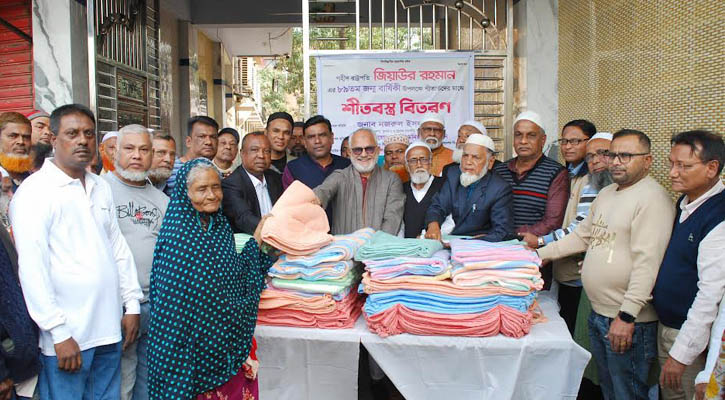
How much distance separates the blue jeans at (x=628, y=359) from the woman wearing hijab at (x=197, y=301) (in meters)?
1.63

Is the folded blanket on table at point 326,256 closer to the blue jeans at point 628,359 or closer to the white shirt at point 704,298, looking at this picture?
the blue jeans at point 628,359

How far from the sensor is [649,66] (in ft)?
10.8

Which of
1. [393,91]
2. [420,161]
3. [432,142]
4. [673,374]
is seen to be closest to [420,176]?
[420,161]

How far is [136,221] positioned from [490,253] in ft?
5.30

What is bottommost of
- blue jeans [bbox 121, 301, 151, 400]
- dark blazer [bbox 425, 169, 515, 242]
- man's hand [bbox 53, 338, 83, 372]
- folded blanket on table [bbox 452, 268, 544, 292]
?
blue jeans [bbox 121, 301, 151, 400]

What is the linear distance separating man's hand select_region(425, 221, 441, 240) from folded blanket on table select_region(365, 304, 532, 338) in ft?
1.91

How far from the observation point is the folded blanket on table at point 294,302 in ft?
7.88

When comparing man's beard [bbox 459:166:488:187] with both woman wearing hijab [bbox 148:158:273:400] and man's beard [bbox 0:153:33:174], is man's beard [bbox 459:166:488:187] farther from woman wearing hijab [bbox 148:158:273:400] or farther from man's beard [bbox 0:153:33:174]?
man's beard [bbox 0:153:33:174]

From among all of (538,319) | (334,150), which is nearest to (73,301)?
(538,319)

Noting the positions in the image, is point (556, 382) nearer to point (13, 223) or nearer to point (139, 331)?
point (139, 331)

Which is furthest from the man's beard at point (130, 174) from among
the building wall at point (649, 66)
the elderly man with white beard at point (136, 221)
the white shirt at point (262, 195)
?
the building wall at point (649, 66)

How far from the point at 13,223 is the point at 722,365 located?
2.45 metres

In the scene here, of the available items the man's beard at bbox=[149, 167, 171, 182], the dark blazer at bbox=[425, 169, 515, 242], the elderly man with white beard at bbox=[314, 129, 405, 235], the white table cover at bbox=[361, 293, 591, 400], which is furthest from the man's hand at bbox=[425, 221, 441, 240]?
the man's beard at bbox=[149, 167, 171, 182]

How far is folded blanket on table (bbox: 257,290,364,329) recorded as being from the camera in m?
2.43
